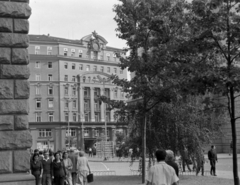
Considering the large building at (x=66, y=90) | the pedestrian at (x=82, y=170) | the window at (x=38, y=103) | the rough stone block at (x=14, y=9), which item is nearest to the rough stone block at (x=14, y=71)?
the rough stone block at (x=14, y=9)

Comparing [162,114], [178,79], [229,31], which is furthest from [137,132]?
[229,31]

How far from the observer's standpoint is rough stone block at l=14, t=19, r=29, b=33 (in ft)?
33.8

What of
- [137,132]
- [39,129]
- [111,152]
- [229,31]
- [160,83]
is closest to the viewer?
[229,31]

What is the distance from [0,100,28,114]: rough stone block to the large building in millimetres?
87052

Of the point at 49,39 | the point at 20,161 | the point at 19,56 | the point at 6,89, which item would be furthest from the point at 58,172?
the point at 49,39

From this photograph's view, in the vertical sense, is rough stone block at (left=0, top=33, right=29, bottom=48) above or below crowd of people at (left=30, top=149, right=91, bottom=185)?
above

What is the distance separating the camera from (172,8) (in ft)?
73.0

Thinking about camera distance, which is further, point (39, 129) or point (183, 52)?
point (39, 129)

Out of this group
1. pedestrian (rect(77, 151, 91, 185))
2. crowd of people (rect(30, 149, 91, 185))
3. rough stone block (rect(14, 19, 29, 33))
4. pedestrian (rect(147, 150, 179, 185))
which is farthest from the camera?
crowd of people (rect(30, 149, 91, 185))

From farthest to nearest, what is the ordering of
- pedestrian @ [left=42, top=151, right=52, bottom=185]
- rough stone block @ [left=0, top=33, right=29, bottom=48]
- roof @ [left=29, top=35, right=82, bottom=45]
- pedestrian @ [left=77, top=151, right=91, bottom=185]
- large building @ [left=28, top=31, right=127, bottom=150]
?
1. roof @ [left=29, top=35, right=82, bottom=45]
2. large building @ [left=28, top=31, right=127, bottom=150]
3. pedestrian @ [left=42, top=151, right=52, bottom=185]
4. pedestrian @ [left=77, top=151, right=91, bottom=185]
5. rough stone block @ [left=0, top=33, right=29, bottom=48]

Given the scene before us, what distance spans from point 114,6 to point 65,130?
80911mm

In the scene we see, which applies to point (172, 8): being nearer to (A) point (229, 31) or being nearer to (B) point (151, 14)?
(B) point (151, 14)

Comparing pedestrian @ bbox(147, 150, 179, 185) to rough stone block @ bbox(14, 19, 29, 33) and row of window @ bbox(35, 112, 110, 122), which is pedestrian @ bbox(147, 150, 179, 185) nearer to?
rough stone block @ bbox(14, 19, 29, 33)

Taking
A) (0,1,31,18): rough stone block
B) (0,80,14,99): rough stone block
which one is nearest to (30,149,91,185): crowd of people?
(0,80,14,99): rough stone block
